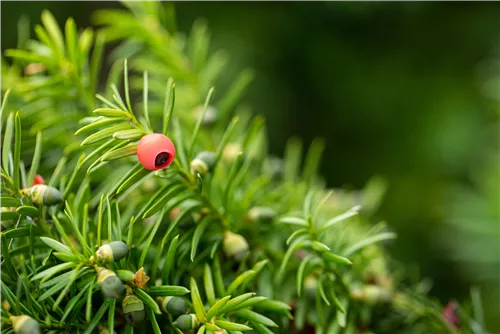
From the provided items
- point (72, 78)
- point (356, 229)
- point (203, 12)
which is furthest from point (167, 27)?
point (203, 12)

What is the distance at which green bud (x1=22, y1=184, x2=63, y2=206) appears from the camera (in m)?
0.39

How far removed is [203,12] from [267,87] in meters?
0.19

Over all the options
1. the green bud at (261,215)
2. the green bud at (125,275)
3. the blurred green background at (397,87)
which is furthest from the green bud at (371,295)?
A: the blurred green background at (397,87)

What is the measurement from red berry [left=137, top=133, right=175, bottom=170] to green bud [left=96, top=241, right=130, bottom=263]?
5 centimetres

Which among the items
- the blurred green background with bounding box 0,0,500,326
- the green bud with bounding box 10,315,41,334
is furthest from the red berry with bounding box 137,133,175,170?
the blurred green background with bounding box 0,0,500,326

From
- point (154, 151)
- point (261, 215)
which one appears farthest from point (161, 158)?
point (261, 215)

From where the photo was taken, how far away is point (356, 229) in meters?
0.62

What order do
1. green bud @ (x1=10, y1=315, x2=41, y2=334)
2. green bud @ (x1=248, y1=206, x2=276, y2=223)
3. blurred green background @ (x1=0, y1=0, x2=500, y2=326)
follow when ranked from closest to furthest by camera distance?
green bud @ (x1=10, y1=315, x2=41, y2=334) < green bud @ (x1=248, y1=206, x2=276, y2=223) < blurred green background @ (x1=0, y1=0, x2=500, y2=326)

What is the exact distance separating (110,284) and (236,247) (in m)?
0.11

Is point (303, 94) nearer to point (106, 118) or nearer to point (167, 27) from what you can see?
point (167, 27)

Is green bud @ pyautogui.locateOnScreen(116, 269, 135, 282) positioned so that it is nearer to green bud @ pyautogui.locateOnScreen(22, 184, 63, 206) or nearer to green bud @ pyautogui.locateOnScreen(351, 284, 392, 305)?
green bud @ pyautogui.locateOnScreen(22, 184, 63, 206)

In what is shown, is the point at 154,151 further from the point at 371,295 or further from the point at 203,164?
the point at 371,295

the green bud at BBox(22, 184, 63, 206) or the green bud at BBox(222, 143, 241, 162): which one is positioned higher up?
the green bud at BBox(22, 184, 63, 206)

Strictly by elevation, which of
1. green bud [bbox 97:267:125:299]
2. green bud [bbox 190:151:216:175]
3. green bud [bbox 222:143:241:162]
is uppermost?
green bud [bbox 190:151:216:175]
